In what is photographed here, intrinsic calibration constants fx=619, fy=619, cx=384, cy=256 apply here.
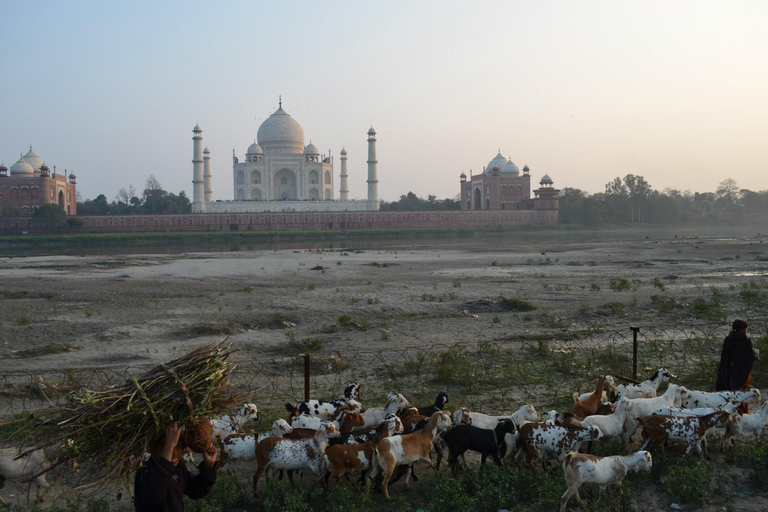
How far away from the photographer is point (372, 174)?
186 ft

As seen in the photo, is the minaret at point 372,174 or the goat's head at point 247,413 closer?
the goat's head at point 247,413

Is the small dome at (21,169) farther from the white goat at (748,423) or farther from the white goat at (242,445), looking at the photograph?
the white goat at (748,423)

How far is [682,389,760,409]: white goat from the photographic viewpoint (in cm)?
496

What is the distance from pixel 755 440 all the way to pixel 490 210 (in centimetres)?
5511

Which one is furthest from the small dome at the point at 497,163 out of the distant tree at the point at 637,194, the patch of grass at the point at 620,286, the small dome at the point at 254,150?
the patch of grass at the point at 620,286

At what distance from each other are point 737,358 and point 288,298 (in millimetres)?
9416

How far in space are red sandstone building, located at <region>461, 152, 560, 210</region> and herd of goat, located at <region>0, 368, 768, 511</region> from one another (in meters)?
58.1

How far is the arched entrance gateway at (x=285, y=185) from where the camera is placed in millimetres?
61531

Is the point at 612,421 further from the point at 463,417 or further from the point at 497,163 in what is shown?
the point at 497,163

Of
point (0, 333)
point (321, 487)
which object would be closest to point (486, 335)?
point (321, 487)

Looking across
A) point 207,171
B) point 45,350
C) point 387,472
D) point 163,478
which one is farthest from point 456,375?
point 207,171

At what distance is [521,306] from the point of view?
11367mm

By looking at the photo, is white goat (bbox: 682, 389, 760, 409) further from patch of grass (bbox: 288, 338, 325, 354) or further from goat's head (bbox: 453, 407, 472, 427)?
patch of grass (bbox: 288, 338, 325, 354)

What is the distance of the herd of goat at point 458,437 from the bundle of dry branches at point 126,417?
4.89ft
